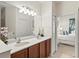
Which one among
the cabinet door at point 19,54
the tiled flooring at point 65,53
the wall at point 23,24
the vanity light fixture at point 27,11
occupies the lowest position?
the tiled flooring at point 65,53

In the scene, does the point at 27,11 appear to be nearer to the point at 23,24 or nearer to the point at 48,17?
the point at 23,24

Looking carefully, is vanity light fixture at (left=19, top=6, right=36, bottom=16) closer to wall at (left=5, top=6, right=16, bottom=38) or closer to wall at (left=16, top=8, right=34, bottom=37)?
wall at (left=16, top=8, right=34, bottom=37)

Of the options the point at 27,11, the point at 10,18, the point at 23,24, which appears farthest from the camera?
the point at 27,11

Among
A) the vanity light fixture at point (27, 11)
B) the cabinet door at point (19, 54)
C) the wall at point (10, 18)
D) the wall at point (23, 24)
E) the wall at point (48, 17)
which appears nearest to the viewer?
the cabinet door at point (19, 54)

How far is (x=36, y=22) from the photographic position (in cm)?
531

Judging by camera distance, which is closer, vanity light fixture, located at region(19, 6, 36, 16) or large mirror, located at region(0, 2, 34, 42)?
large mirror, located at region(0, 2, 34, 42)

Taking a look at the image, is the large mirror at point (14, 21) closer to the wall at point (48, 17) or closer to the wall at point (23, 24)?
the wall at point (23, 24)

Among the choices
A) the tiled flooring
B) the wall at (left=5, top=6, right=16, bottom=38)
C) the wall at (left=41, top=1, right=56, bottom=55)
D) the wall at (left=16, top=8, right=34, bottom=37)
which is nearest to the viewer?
the wall at (left=5, top=6, right=16, bottom=38)

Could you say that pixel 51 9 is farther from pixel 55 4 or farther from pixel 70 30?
pixel 70 30

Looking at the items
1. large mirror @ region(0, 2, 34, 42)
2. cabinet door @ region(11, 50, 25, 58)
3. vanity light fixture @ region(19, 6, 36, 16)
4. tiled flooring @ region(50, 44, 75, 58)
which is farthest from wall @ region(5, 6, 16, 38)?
tiled flooring @ region(50, 44, 75, 58)

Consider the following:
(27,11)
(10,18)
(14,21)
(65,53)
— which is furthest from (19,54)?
Answer: (65,53)

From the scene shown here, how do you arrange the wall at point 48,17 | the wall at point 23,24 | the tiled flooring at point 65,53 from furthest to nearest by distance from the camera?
the wall at point 48,17
the tiled flooring at point 65,53
the wall at point 23,24

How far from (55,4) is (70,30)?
12.8ft

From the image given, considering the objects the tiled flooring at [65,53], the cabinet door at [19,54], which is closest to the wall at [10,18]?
the cabinet door at [19,54]
